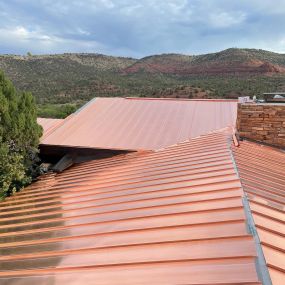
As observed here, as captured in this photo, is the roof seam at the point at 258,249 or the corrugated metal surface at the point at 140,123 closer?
the roof seam at the point at 258,249

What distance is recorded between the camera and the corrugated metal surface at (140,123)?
11688 mm

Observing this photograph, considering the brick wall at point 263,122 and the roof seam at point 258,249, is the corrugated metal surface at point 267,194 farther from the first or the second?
the brick wall at point 263,122

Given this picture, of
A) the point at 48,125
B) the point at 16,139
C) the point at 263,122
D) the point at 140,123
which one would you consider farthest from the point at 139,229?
the point at 48,125

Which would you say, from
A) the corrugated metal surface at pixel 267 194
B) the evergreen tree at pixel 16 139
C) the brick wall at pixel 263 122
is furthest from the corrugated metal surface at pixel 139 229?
the brick wall at pixel 263 122

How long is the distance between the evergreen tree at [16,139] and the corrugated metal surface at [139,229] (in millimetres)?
1190

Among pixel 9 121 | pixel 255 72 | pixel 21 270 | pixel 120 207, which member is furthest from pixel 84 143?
pixel 255 72

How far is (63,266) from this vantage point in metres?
4.57

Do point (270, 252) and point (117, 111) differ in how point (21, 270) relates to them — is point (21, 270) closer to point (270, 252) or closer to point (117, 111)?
point (270, 252)

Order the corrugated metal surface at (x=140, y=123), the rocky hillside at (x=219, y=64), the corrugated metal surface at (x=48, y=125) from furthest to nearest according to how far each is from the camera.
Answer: the rocky hillside at (x=219, y=64)
the corrugated metal surface at (x=48, y=125)
the corrugated metal surface at (x=140, y=123)

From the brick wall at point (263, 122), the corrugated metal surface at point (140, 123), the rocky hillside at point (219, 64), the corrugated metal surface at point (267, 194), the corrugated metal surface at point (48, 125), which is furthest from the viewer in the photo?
the rocky hillside at point (219, 64)

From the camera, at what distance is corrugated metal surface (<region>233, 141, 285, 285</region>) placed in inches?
157

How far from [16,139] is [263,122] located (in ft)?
21.4

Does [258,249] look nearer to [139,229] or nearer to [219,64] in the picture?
[139,229]

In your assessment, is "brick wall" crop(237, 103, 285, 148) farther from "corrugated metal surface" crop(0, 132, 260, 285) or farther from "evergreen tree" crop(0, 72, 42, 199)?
"evergreen tree" crop(0, 72, 42, 199)
